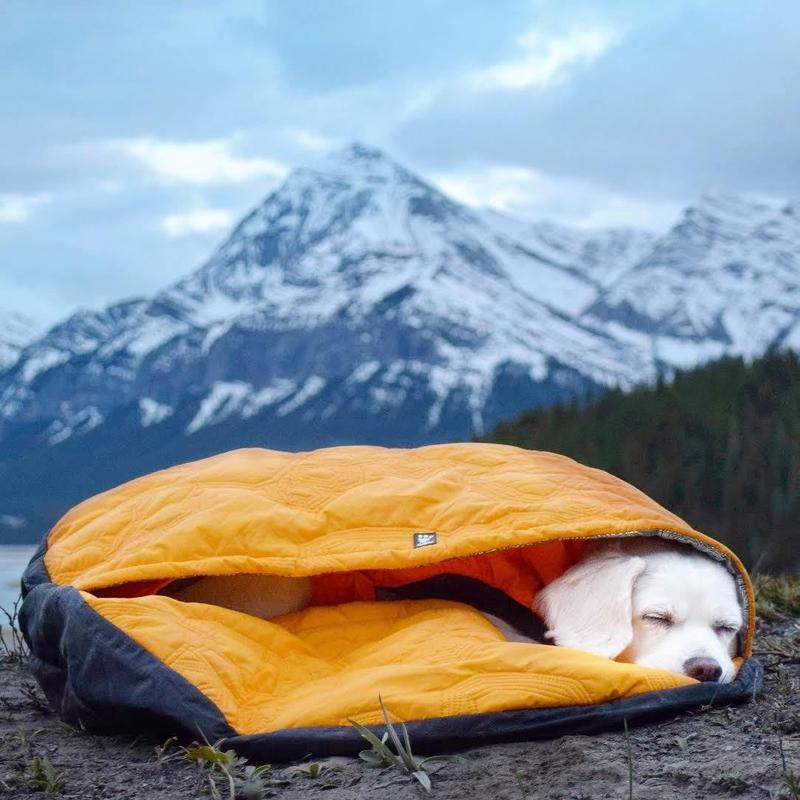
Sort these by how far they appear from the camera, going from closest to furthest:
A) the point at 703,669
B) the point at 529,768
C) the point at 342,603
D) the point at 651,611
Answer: the point at 529,768
the point at 703,669
the point at 651,611
the point at 342,603

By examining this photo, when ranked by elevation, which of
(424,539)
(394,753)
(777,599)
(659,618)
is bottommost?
(777,599)

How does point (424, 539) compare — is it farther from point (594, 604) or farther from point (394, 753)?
point (394, 753)

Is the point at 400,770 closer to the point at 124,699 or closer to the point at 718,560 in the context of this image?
the point at 124,699

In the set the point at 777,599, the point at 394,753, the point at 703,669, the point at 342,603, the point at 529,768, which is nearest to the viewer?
the point at 529,768

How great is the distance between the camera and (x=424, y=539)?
14.4 feet

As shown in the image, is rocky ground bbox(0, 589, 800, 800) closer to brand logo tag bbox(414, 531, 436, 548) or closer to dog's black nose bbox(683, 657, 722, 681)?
dog's black nose bbox(683, 657, 722, 681)

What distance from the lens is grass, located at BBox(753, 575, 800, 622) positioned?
6.12 metres

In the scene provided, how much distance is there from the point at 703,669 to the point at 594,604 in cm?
46

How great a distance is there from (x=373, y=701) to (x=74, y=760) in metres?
0.99

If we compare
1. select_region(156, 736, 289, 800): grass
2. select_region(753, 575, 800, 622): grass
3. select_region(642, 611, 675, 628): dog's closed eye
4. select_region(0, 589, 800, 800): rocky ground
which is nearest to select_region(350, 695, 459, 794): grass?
select_region(0, 589, 800, 800): rocky ground

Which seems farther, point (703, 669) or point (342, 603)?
point (342, 603)

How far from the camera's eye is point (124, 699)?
3.84 meters

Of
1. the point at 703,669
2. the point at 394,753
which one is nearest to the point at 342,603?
the point at 394,753

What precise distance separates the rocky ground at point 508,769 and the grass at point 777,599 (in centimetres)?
213
